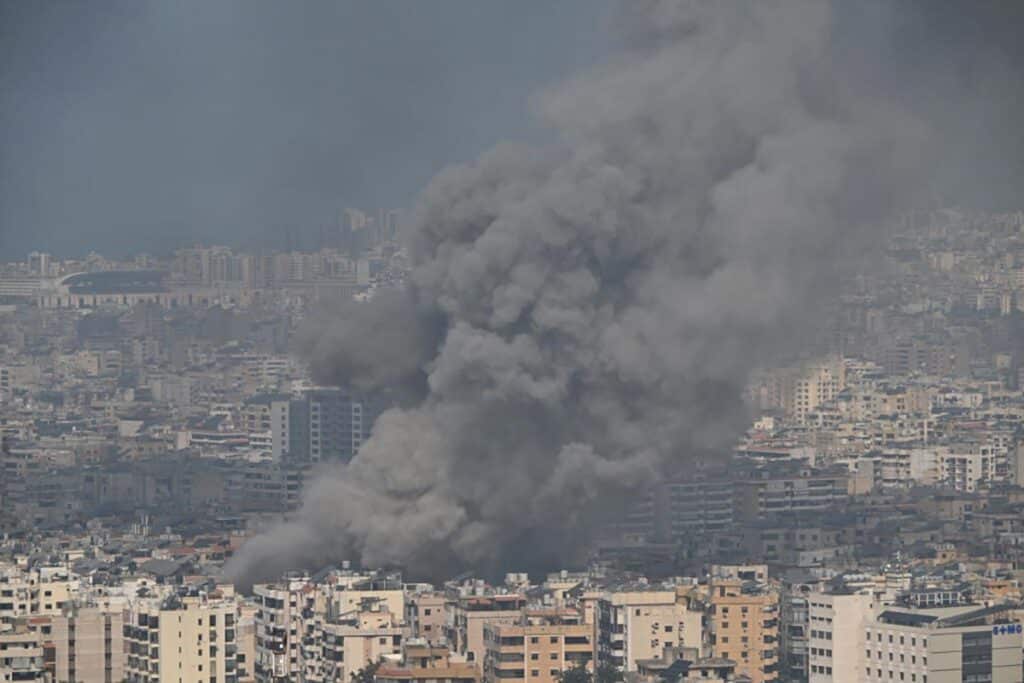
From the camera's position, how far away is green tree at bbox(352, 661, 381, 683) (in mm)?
32062

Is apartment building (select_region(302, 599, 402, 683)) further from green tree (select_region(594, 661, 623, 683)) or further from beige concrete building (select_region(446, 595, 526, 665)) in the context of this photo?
green tree (select_region(594, 661, 623, 683))

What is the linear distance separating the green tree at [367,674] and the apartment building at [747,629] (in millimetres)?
2694

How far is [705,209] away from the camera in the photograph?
40.8m

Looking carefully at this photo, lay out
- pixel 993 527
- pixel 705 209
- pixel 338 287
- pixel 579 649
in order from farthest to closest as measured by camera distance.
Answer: pixel 338 287
pixel 993 527
pixel 705 209
pixel 579 649

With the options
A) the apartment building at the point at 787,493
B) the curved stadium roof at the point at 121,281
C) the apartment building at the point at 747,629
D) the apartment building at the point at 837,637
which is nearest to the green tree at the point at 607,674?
the apartment building at the point at 747,629

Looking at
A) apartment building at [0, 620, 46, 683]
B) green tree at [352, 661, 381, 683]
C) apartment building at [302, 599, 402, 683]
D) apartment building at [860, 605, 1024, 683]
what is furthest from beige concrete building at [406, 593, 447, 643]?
apartment building at [860, 605, 1024, 683]

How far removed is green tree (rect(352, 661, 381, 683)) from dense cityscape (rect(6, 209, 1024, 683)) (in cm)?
4

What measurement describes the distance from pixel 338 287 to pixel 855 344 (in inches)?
260

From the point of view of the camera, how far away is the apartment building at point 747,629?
32938 millimetres

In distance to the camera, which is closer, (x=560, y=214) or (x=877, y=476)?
(x=560, y=214)

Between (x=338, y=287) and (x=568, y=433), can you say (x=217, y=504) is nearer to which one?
(x=338, y=287)

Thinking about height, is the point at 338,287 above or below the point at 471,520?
above

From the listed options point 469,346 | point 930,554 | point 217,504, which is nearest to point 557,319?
point 469,346

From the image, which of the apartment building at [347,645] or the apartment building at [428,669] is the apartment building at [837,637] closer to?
the apartment building at [428,669]
